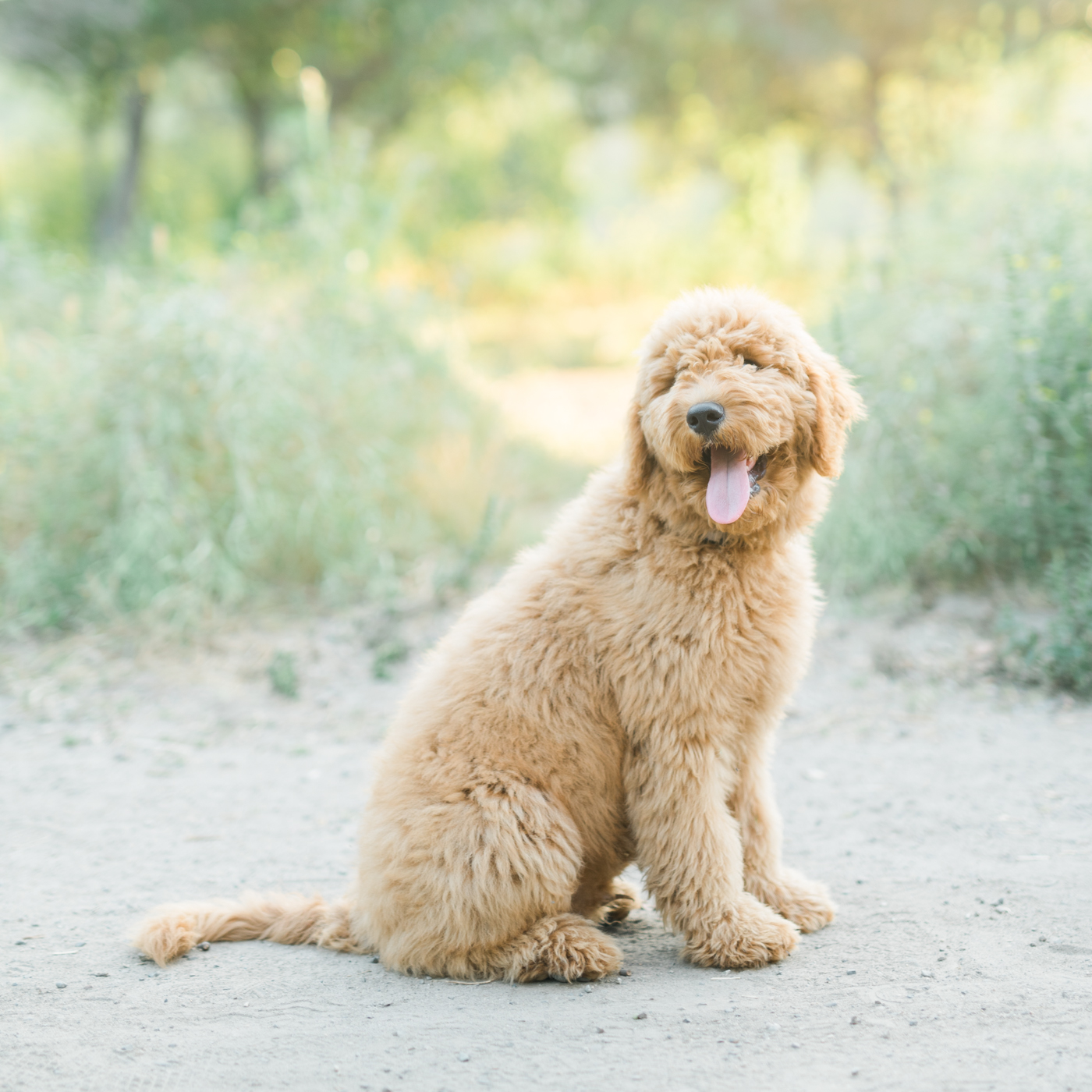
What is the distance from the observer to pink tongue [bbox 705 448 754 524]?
3.46m

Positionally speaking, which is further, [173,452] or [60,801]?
[173,452]

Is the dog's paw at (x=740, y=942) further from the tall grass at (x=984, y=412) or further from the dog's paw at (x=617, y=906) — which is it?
the tall grass at (x=984, y=412)

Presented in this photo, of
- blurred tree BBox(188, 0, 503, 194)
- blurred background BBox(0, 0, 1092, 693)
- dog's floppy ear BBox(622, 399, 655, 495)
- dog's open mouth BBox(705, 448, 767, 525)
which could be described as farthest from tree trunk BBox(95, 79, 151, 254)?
dog's open mouth BBox(705, 448, 767, 525)

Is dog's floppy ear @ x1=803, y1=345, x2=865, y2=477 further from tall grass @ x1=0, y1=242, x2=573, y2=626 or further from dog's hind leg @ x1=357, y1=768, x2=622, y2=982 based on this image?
tall grass @ x1=0, y1=242, x2=573, y2=626

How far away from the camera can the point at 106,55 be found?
49.4 feet

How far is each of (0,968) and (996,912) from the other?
3.41m

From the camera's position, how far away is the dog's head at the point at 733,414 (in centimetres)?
346

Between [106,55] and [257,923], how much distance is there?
1447cm

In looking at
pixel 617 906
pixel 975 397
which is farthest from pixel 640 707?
pixel 975 397

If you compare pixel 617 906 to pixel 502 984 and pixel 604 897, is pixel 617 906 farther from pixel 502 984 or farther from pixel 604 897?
pixel 502 984

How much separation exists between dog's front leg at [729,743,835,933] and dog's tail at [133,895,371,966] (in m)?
1.33

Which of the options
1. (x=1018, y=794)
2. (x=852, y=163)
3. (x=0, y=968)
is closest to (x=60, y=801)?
(x=0, y=968)

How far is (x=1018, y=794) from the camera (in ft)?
16.5

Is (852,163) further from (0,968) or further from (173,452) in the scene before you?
(0,968)
